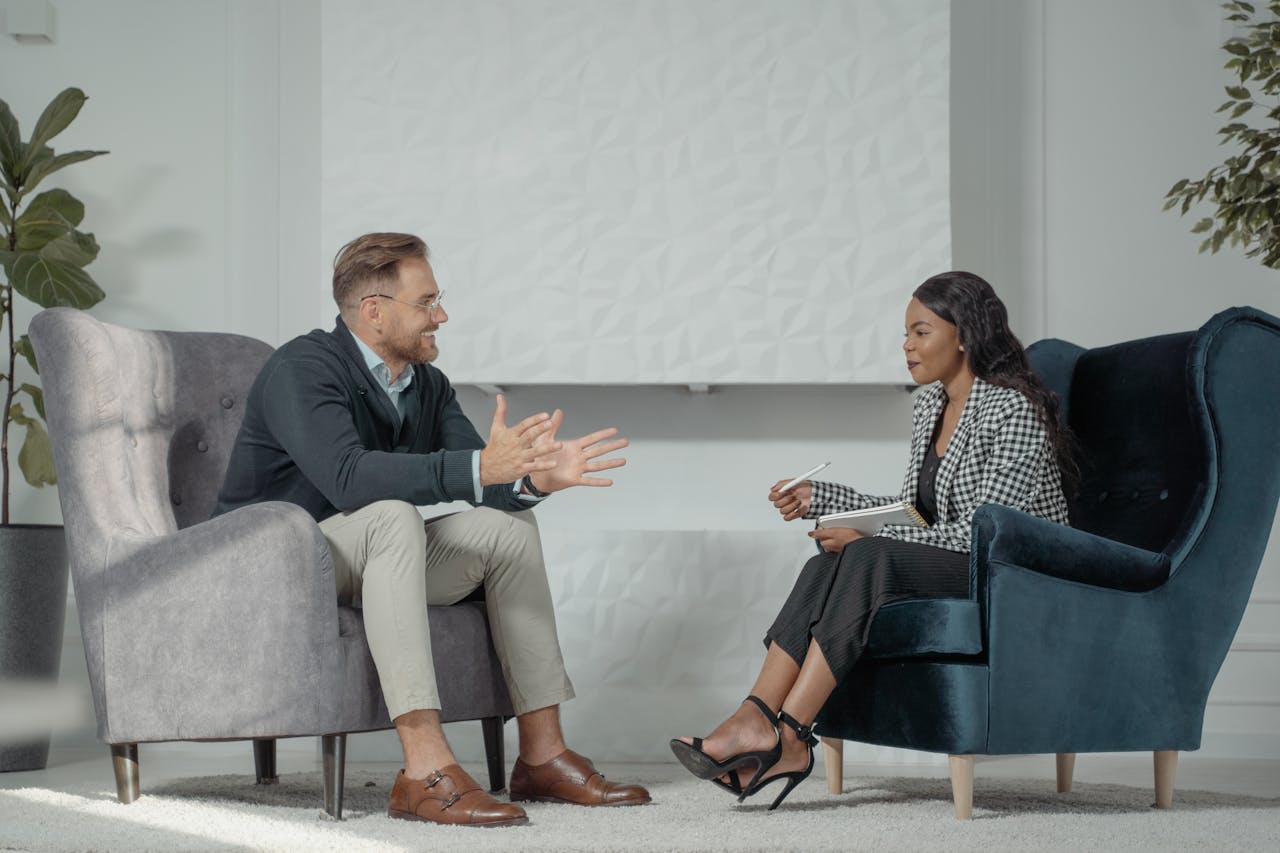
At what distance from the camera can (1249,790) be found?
2928mm

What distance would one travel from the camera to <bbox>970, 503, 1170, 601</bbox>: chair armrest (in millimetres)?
2285

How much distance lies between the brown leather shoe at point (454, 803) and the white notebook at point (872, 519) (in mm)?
806

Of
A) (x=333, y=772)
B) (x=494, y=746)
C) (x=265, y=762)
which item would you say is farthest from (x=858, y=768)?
(x=333, y=772)

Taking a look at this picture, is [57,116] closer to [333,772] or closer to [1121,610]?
[333,772]

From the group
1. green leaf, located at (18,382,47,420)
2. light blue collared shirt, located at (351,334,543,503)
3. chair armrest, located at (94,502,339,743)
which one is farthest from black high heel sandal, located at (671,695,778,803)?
green leaf, located at (18,382,47,420)

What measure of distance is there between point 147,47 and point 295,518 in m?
2.40

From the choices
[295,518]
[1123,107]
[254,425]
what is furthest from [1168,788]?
[1123,107]

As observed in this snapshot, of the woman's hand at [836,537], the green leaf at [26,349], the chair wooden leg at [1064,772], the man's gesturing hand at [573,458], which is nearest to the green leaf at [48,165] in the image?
the green leaf at [26,349]

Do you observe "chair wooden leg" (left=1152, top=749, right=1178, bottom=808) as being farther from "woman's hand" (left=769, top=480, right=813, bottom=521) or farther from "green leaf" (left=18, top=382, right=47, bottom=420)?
"green leaf" (left=18, top=382, right=47, bottom=420)

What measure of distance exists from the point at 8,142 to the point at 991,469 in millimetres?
2745

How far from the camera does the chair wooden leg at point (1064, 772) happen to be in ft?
9.22

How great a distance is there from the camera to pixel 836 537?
2523 mm

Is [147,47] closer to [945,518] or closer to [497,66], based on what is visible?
[497,66]

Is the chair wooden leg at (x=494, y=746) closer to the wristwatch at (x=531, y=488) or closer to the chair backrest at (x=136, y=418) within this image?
the wristwatch at (x=531, y=488)
